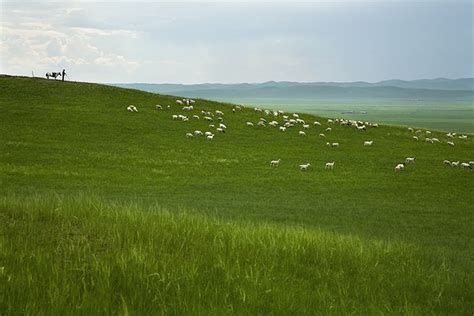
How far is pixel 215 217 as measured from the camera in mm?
16922

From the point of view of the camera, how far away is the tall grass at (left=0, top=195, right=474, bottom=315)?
7.82m

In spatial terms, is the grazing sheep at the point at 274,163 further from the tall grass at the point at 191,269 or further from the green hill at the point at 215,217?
the tall grass at the point at 191,269

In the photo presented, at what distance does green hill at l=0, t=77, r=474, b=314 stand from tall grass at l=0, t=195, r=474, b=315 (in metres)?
0.04

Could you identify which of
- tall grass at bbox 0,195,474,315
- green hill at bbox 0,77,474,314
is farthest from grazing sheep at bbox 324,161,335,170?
tall grass at bbox 0,195,474,315

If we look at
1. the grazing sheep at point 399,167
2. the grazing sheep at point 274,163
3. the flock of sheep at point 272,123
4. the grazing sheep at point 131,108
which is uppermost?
the grazing sheep at point 131,108

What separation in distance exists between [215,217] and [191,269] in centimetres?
770

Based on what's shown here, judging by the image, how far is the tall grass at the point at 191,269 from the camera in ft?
25.7

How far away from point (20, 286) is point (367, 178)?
2710cm

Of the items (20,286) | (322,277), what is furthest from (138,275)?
(322,277)

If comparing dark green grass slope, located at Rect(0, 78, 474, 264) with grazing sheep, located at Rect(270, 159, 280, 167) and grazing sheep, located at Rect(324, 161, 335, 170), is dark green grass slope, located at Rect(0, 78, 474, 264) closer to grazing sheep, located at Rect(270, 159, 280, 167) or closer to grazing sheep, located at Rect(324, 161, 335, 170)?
grazing sheep, located at Rect(270, 159, 280, 167)

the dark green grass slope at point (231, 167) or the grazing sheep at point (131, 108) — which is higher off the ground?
the grazing sheep at point (131, 108)

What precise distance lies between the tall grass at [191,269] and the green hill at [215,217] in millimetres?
39

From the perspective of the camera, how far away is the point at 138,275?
8.57 meters

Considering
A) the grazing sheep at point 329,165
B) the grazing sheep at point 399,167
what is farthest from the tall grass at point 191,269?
the grazing sheep at point 399,167
